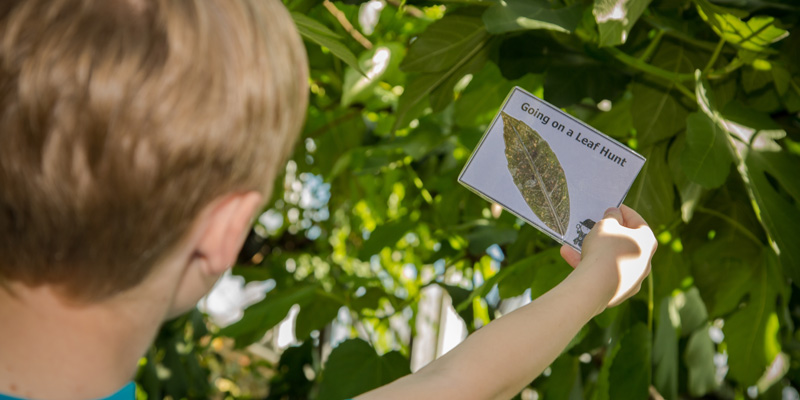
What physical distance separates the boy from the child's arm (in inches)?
6.1

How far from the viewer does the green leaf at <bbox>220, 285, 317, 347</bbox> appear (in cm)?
108

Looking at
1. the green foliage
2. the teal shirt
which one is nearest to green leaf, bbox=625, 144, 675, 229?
the green foliage

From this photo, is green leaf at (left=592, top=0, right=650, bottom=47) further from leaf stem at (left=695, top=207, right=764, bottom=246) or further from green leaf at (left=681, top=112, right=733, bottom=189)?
leaf stem at (left=695, top=207, right=764, bottom=246)

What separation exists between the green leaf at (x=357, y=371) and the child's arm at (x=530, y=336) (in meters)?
0.41

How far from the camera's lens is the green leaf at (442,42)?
851 mm

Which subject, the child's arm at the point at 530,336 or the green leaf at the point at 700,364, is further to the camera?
the green leaf at the point at 700,364

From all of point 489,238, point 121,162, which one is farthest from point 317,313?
point 121,162

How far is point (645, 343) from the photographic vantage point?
2.76ft

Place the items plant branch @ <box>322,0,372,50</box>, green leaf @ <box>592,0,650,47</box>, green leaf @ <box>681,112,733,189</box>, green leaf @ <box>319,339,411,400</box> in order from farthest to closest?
plant branch @ <box>322,0,372,50</box> < green leaf @ <box>319,339,411,400</box> < green leaf @ <box>681,112,733,189</box> < green leaf @ <box>592,0,650,47</box>

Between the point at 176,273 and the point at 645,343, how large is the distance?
537 mm

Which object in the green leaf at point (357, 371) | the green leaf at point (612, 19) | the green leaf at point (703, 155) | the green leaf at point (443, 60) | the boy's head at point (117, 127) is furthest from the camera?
the green leaf at point (357, 371)

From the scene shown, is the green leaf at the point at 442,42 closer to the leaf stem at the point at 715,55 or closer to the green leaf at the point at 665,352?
the leaf stem at the point at 715,55

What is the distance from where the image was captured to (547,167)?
2.30 feet

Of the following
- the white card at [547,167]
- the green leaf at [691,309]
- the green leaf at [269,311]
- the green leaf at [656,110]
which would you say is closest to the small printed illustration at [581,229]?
the white card at [547,167]
